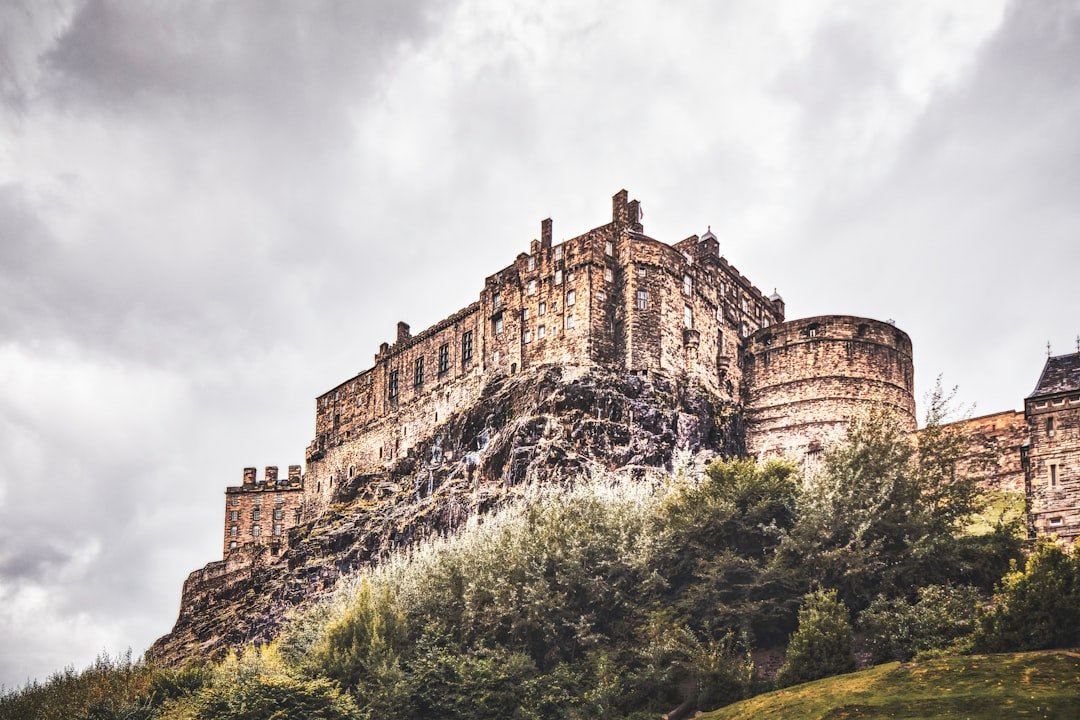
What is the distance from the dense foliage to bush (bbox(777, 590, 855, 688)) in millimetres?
63

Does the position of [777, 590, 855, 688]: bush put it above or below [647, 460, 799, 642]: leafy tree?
below

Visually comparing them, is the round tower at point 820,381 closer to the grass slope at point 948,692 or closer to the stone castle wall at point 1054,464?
the stone castle wall at point 1054,464

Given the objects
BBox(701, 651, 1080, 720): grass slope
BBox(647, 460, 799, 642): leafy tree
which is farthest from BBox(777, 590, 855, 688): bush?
BBox(647, 460, 799, 642): leafy tree

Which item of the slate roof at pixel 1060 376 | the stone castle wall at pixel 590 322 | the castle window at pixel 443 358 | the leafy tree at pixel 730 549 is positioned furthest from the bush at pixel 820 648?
the castle window at pixel 443 358

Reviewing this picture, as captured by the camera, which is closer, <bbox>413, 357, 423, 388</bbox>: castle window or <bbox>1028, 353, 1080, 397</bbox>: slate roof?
<bbox>1028, 353, 1080, 397</bbox>: slate roof

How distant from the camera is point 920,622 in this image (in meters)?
41.6

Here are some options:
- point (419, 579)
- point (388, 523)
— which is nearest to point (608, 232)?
point (388, 523)

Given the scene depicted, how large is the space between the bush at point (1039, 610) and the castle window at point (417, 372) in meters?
59.9

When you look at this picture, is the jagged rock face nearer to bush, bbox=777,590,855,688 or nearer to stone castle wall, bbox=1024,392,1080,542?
stone castle wall, bbox=1024,392,1080,542

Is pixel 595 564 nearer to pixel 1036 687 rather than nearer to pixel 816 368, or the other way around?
pixel 1036 687

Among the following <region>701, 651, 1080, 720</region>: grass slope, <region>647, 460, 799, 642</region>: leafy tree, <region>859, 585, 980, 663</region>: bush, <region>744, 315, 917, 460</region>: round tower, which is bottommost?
<region>701, 651, 1080, 720</region>: grass slope

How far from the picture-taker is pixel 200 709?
4778cm

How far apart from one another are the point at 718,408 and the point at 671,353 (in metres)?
5.19

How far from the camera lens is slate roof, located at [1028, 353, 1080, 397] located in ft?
182
